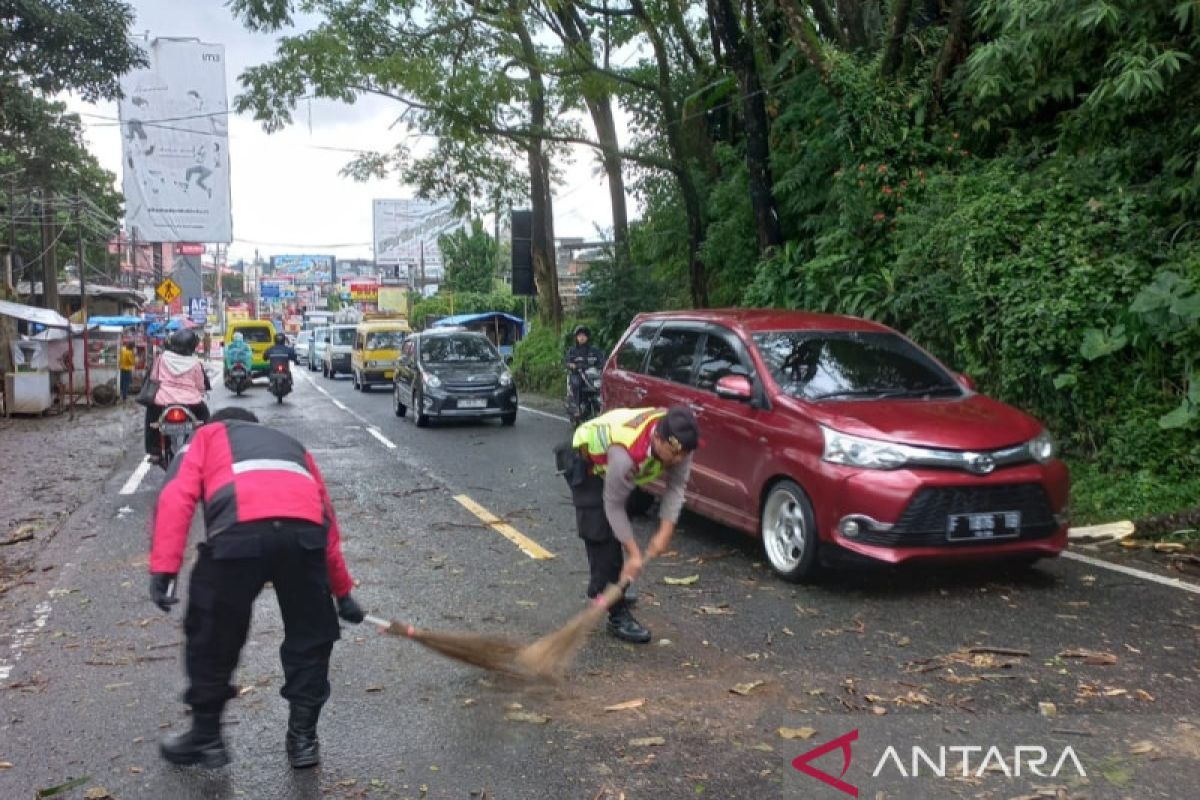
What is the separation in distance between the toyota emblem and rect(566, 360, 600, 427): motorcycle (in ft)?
34.0

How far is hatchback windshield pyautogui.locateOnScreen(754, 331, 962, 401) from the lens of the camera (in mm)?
6855

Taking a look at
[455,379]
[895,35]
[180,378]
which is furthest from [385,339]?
[895,35]

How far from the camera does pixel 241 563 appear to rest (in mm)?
3600

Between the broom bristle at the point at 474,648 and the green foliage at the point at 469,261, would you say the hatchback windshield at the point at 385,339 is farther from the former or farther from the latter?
the green foliage at the point at 469,261

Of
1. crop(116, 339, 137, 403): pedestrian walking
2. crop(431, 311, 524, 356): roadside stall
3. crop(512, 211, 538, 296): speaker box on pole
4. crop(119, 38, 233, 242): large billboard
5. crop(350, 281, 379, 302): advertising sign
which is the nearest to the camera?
crop(116, 339, 137, 403): pedestrian walking

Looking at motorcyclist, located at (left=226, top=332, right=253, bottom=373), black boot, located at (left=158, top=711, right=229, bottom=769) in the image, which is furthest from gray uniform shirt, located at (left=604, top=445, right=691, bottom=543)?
motorcyclist, located at (left=226, top=332, right=253, bottom=373)

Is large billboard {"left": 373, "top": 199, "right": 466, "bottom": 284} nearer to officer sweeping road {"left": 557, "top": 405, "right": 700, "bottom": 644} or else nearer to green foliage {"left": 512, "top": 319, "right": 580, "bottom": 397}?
green foliage {"left": 512, "top": 319, "right": 580, "bottom": 397}

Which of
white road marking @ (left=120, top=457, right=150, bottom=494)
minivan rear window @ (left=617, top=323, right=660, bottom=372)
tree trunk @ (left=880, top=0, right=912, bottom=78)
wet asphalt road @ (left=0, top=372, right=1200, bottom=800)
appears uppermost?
tree trunk @ (left=880, top=0, right=912, bottom=78)

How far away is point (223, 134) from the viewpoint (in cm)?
3884

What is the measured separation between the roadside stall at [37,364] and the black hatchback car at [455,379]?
7.85 meters

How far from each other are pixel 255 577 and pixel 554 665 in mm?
1664

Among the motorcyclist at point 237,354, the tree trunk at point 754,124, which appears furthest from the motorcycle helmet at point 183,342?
the motorcyclist at point 237,354

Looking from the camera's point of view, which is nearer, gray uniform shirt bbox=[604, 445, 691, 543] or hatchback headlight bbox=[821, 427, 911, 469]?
gray uniform shirt bbox=[604, 445, 691, 543]

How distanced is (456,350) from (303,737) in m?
14.6
